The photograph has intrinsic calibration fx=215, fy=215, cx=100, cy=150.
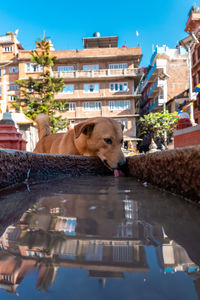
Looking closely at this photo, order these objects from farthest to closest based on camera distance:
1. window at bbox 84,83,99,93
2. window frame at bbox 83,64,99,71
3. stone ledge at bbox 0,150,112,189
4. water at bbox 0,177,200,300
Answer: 1. window frame at bbox 83,64,99,71
2. window at bbox 84,83,99,93
3. stone ledge at bbox 0,150,112,189
4. water at bbox 0,177,200,300

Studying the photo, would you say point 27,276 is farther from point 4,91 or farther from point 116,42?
point 116,42

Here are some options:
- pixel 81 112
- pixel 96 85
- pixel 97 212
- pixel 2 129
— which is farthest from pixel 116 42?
pixel 97 212

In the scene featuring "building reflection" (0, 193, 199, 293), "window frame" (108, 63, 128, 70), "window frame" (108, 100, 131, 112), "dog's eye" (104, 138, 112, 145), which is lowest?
"building reflection" (0, 193, 199, 293)

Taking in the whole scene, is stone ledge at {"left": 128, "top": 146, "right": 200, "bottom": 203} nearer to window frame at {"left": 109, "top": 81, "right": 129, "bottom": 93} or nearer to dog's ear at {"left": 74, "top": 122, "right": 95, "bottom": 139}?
dog's ear at {"left": 74, "top": 122, "right": 95, "bottom": 139}

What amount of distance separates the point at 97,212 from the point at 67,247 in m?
0.35

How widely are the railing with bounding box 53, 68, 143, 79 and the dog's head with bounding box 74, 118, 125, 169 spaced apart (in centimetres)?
2323

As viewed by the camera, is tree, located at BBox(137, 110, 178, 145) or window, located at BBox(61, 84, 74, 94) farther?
tree, located at BBox(137, 110, 178, 145)

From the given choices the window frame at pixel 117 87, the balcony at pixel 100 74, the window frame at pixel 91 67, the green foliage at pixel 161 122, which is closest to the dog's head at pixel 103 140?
→ the balcony at pixel 100 74

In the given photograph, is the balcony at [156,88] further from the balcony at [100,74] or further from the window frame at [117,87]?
the window frame at [117,87]

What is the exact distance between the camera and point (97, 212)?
85cm

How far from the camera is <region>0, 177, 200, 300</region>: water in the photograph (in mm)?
353

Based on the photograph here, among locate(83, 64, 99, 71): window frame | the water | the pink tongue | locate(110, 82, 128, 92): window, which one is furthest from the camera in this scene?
locate(83, 64, 99, 71): window frame

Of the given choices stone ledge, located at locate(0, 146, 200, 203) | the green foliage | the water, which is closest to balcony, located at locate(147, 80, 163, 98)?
the green foliage

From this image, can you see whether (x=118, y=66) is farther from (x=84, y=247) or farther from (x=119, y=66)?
(x=84, y=247)
